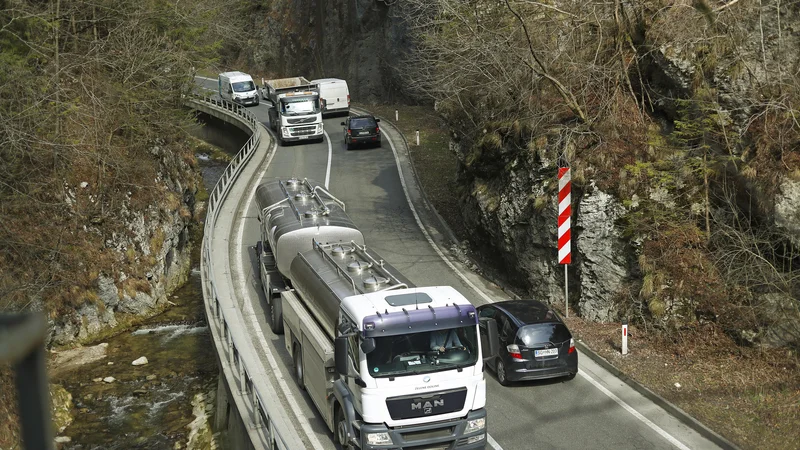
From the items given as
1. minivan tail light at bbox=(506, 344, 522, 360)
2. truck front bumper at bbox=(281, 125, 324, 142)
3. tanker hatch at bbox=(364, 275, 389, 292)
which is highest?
truck front bumper at bbox=(281, 125, 324, 142)

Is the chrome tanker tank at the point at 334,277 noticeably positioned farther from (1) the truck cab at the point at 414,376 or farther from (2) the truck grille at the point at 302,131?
(2) the truck grille at the point at 302,131

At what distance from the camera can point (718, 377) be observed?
51.3 ft

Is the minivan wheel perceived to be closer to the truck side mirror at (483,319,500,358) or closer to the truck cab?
the truck side mirror at (483,319,500,358)

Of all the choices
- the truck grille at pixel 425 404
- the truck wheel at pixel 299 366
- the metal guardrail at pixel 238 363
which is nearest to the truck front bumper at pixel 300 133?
the metal guardrail at pixel 238 363

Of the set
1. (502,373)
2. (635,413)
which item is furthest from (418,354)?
(635,413)

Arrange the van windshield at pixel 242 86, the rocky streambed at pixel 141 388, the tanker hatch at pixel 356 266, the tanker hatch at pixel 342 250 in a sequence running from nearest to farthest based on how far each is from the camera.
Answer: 1. the tanker hatch at pixel 356 266
2. the tanker hatch at pixel 342 250
3. the rocky streambed at pixel 141 388
4. the van windshield at pixel 242 86

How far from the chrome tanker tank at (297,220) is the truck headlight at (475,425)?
280 inches

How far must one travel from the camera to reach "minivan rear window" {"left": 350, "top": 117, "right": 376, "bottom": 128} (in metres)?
40.5

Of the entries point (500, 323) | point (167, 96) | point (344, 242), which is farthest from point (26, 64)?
point (500, 323)

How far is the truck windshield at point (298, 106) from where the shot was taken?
4122 centimetres

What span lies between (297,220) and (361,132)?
21.2m

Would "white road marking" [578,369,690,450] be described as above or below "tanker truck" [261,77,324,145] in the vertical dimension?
below

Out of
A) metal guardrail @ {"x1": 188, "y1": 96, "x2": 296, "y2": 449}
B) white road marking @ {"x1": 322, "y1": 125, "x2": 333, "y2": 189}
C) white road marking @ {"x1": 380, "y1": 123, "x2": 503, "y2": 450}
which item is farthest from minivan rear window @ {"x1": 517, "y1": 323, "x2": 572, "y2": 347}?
white road marking @ {"x1": 322, "y1": 125, "x2": 333, "y2": 189}

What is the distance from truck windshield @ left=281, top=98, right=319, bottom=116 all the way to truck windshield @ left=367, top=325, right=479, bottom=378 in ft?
100
